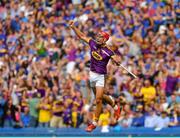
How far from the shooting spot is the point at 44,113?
1200 inches

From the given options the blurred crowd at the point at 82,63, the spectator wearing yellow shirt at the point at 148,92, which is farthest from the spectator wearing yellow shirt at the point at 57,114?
the spectator wearing yellow shirt at the point at 148,92

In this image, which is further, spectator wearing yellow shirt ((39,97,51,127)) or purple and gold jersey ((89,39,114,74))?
spectator wearing yellow shirt ((39,97,51,127))

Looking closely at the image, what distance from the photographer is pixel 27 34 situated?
1337 inches

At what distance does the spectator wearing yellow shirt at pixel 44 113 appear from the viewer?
1196 inches

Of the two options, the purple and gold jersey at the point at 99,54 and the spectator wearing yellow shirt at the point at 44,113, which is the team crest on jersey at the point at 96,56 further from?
the spectator wearing yellow shirt at the point at 44,113

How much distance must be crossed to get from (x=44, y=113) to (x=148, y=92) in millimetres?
3279

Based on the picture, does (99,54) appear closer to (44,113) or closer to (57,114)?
(57,114)

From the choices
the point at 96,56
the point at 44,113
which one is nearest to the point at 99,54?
the point at 96,56

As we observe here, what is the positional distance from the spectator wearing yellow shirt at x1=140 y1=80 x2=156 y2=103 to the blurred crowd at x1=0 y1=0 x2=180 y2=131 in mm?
30

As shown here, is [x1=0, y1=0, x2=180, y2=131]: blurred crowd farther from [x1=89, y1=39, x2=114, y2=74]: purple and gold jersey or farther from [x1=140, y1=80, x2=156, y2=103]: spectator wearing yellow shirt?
[x1=89, y1=39, x2=114, y2=74]: purple and gold jersey

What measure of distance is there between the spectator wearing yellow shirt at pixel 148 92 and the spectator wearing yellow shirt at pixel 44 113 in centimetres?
292

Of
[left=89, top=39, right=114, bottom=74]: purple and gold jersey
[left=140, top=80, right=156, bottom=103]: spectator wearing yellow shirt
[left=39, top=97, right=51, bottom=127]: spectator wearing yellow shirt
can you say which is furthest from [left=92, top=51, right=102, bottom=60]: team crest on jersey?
[left=39, top=97, right=51, bottom=127]: spectator wearing yellow shirt

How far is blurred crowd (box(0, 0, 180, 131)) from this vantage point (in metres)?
29.7

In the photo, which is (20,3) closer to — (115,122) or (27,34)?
(27,34)
